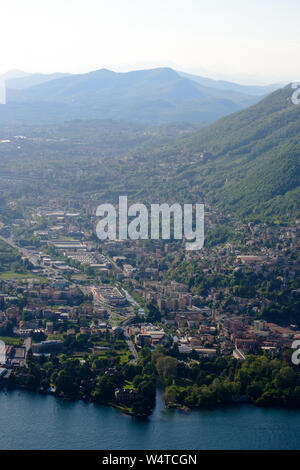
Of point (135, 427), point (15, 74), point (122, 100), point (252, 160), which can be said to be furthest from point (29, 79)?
point (135, 427)

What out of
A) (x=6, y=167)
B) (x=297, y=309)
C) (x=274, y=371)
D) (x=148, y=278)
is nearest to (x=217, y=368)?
(x=274, y=371)

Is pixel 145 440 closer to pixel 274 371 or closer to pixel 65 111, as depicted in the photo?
pixel 274 371

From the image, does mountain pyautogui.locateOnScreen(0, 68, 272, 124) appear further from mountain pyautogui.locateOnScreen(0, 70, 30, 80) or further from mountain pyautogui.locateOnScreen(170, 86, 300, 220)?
mountain pyautogui.locateOnScreen(170, 86, 300, 220)

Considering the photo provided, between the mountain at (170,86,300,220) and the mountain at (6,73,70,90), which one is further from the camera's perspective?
the mountain at (6,73,70,90)

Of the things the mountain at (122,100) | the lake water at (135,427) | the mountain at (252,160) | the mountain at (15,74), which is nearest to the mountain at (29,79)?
the mountain at (15,74)

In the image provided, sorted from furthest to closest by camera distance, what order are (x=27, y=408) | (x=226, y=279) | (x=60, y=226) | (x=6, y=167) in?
1. (x=6, y=167)
2. (x=60, y=226)
3. (x=226, y=279)
4. (x=27, y=408)

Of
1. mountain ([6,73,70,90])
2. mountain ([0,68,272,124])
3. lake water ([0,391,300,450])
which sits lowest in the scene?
lake water ([0,391,300,450])

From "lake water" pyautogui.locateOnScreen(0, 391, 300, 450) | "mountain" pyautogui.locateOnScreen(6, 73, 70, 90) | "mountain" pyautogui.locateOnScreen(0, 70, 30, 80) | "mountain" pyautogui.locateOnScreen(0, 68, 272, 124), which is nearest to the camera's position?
"lake water" pyautogui.locateOnScreen(0, 391, 300, 450)

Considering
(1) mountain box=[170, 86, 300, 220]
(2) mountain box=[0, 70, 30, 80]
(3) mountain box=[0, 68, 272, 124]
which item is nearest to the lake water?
(1) mountain box=[170, 86, 300, 220]
